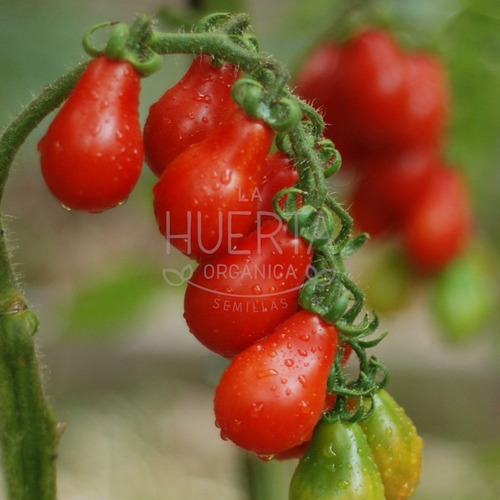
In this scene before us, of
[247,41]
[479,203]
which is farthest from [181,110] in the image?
[479,203]

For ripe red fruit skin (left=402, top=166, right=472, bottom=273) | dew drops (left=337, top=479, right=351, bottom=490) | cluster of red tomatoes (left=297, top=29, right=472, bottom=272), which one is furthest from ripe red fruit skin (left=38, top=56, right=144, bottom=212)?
ripe red fruit skin (left=402, top=166, right=472, bottom=273)

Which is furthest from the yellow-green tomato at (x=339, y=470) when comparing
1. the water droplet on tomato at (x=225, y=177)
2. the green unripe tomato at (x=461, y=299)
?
the green unripe tomato at (x=461, y=299)

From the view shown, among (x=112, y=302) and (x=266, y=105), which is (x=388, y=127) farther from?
(x=266, y=105)

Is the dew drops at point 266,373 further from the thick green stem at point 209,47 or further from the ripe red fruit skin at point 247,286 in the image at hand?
the thick green stem at point 209,47

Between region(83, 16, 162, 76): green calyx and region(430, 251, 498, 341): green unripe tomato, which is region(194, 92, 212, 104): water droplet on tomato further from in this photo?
region(430, 251, 498, 341): green unripe tomato

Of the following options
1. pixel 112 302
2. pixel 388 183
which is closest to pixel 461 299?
pixel 388 183
